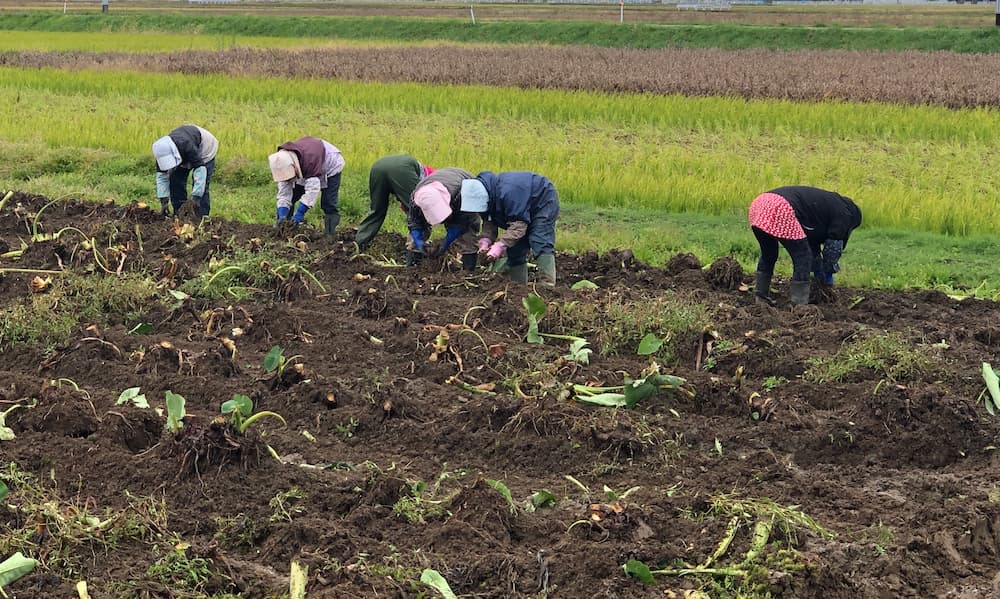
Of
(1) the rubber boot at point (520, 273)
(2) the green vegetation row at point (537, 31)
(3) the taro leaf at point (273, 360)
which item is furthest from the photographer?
(2) the green vegetation row at point (537, 31)

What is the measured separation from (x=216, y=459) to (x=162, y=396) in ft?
4.19

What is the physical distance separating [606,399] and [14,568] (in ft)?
9.74

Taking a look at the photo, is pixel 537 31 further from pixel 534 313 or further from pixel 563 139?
pixel 534 313

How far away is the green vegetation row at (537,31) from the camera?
32.9 meters

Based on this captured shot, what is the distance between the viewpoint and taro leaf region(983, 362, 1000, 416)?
5.86 meters

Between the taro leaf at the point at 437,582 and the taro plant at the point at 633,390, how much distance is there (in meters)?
1.91

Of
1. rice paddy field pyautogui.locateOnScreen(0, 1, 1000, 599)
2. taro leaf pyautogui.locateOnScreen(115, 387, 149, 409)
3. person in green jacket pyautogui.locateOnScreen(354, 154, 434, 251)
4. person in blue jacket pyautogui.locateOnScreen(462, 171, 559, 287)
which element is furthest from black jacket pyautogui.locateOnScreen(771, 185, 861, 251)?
taro leaf pyautogui.locateOnScreen(115, 387, 149, 409)

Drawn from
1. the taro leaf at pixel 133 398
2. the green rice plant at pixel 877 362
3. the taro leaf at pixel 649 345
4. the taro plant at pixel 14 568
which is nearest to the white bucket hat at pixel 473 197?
the taro leaf at pixel 649 345

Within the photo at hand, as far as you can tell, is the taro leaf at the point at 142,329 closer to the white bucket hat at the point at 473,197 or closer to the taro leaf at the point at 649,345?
the white bucket hat at the point at 473,197

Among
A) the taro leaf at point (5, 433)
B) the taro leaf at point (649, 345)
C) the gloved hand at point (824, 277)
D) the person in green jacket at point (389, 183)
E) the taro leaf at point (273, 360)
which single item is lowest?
the taro leaf at point (5, 433)

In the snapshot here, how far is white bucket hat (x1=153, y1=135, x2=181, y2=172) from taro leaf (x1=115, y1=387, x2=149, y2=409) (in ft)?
14.2

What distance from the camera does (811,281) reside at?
8.14 metres

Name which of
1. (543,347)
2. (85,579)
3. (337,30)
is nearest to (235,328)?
(543,347)

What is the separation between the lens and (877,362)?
6.25 meters
